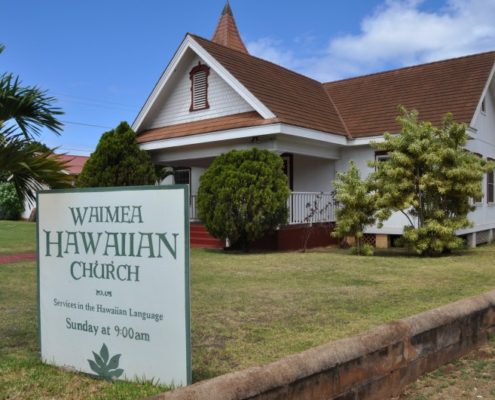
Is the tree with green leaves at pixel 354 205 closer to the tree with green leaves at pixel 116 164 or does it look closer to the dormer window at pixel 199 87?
the dormer window at pixel 199 87

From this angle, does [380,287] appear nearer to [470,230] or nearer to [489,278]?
[489,278]

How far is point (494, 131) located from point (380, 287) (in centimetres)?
1246

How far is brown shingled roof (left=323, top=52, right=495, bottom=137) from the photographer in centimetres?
1556

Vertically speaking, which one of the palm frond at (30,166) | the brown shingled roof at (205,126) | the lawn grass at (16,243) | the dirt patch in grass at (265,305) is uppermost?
the brown shingled roof at (205,126)

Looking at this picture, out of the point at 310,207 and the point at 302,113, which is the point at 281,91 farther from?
the point at 310,207

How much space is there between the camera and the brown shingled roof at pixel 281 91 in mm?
14867

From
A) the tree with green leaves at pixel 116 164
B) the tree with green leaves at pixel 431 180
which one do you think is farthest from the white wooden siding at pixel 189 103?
the tree with green leaves at pixel 431 180

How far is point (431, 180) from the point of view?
12.0 meters

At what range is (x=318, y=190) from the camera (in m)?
17.3

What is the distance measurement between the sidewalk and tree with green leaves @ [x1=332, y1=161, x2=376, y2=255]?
7193mm

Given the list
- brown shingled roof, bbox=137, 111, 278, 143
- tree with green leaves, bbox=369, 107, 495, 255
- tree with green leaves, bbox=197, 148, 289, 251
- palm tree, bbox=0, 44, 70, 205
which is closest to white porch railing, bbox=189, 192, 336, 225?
tree with green leaves, bbox=197, 148, 289, 251

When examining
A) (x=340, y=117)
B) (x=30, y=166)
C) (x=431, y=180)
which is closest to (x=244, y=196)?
(x=431, y=180)

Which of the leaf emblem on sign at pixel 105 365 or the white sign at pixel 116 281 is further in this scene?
the leaf emblem on sign at pixel 105 365

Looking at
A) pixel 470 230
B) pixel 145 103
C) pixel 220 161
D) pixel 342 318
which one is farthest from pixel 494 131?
pixel 342 318
